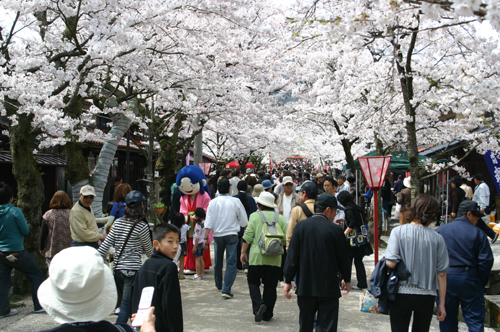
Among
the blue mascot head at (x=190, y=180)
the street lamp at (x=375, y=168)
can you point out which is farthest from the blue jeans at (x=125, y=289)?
the street lamp at (x=375, y=168)

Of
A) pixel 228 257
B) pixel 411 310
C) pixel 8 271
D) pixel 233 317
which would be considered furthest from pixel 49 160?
pixel 411 310

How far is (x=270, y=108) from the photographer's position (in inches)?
765

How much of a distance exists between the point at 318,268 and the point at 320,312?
17.2 inches

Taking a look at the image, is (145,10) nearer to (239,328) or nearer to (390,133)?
(239,328)

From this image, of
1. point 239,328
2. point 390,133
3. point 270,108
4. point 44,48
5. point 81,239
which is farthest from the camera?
point 270,108

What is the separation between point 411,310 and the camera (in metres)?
3.97

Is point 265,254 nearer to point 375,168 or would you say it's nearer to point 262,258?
point 262,258

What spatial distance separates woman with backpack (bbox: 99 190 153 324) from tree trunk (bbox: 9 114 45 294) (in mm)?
3049

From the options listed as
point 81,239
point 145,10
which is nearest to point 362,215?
point 81,239

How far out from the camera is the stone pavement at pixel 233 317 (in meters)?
5.79

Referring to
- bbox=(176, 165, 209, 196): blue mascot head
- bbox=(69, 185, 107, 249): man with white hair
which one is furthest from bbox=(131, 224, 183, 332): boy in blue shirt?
bbox=(176, 165, 209, 196): blue mascot head

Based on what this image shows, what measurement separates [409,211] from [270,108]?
614 inches

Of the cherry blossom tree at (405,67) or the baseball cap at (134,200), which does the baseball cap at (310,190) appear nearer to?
the cherry blossom tree at (405,67)

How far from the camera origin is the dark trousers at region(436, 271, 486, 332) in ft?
15.2
